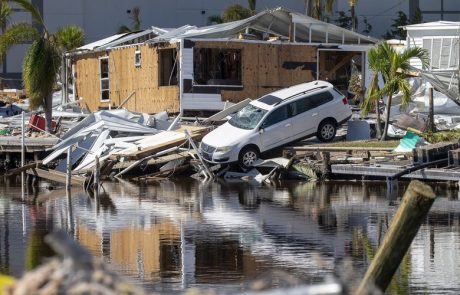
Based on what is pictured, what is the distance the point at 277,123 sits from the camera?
31.2m

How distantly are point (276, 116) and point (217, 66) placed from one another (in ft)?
27.9

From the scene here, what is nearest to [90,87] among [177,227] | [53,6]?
[53,6]

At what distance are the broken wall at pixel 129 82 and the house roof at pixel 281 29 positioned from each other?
1.11 meters

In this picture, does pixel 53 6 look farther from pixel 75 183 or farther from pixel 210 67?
pixel 75 183

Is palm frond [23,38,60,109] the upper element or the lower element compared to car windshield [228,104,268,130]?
upper

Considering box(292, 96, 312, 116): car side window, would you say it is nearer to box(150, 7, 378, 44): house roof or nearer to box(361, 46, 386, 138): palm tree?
box(361, 46, 386, 138): palm tree

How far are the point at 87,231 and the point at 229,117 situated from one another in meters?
14.3

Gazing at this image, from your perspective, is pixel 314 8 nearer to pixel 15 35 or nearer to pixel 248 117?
pixel 15 35

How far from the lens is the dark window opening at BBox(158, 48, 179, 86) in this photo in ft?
128

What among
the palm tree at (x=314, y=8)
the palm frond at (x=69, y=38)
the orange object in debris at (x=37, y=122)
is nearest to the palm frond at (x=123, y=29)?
the palm frond at (x=69, y=38)

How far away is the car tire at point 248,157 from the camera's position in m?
30.7

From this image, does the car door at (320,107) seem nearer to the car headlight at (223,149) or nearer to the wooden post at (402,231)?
the car headlight at (223,149)

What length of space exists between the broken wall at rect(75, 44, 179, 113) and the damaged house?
0.04 meters

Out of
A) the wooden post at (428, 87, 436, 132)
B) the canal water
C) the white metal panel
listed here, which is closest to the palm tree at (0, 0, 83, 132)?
the white metal panel
